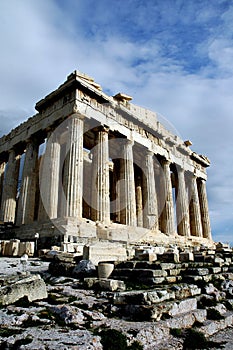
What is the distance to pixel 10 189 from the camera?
22688mm

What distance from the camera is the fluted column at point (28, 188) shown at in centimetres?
1980

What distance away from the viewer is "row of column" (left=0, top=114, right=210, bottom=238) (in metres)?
17.1

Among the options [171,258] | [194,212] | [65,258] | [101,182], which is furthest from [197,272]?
[194,212]

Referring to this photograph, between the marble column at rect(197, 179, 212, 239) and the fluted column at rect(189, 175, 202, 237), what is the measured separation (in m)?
1.90

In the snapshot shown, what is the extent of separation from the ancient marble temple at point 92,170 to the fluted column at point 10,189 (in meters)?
0.08

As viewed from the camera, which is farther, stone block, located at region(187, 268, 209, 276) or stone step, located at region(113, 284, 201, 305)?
stone block, located at region(187, 268, 209, 276)

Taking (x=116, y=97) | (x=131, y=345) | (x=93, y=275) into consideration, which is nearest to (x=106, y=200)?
(x=116, y=97)

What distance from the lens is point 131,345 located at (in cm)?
347

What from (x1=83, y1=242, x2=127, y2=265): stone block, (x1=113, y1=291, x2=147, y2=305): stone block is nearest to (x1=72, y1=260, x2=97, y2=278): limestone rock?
(x1=83, y1=242, x2=127, y2=265): stone block

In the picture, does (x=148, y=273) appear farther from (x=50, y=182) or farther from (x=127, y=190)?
(x=127, y=190)

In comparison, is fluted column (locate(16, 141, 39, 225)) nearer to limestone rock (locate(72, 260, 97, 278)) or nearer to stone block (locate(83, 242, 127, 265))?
stone block (locate(83, 242, 127, 265))

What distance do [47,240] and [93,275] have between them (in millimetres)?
7619

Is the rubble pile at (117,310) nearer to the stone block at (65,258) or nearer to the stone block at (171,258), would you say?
the stone block at (171,258)

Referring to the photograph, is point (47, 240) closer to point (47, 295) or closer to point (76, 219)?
point (76, 219)
